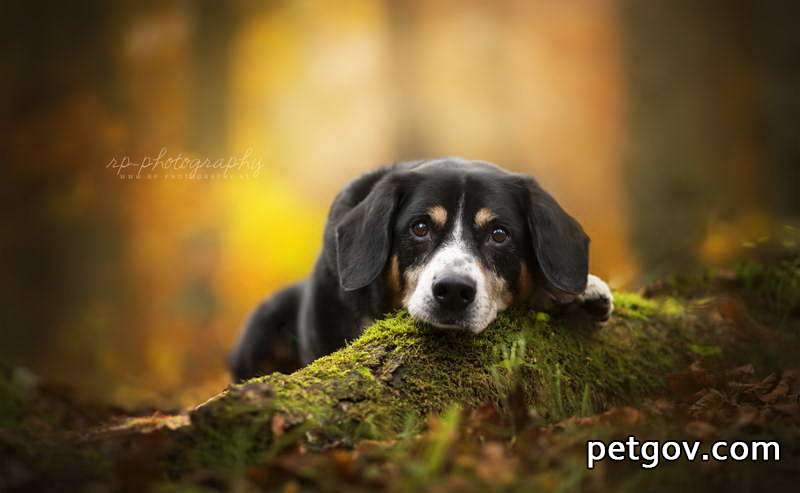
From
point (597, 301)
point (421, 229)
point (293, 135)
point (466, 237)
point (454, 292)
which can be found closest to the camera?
point (454, 292)

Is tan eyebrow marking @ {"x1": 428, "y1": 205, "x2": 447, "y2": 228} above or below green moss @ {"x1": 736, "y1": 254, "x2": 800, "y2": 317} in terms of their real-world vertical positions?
above

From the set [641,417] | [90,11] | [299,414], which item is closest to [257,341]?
[299,414]

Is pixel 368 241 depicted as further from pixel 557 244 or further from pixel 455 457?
pixel 455 457

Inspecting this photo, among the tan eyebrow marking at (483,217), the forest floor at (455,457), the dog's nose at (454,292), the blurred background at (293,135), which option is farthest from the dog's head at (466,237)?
the blurred background at (293,135)

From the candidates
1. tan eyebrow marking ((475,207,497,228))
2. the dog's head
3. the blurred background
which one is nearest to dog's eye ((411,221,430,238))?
the dog's head

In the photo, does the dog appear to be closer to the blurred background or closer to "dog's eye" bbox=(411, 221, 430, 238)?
"dog's eye" bbox=(411, 221, 430, 238)

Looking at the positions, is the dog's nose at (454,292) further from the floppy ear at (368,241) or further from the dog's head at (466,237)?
the floppy ear at (368,241)

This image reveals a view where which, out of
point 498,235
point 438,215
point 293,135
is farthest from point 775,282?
point 293,135

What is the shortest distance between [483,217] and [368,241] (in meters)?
0.69

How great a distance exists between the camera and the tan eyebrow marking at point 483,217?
3.96 metres

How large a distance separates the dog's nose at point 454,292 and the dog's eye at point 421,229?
1.69 feet

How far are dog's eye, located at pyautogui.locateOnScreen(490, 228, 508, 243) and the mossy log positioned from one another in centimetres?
42

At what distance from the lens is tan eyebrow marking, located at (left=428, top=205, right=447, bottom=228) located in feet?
13.0

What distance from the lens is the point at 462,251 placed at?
378 cm
